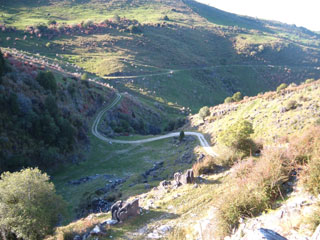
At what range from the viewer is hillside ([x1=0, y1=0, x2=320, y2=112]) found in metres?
110

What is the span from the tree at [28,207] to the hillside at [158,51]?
81.9m

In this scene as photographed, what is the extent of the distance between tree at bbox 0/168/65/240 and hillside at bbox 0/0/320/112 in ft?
269

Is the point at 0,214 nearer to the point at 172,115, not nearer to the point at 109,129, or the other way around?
the point at 109,129

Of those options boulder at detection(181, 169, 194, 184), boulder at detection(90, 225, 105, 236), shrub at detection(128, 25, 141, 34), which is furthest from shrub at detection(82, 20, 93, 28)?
boulder at detection(90, 225, 105, 236)

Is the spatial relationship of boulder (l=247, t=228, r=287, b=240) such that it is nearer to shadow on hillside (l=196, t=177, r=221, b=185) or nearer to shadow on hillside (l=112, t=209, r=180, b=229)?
shadow on hillside (l=112, t=209, r=180, b=229)

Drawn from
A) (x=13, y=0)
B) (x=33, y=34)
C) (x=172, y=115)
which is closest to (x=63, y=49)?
(x=33, y=34)

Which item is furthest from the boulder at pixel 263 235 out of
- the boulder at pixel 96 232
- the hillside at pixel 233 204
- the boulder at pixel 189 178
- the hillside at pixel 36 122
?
the hillside at pixel 36 122

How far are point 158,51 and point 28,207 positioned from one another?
417 feet

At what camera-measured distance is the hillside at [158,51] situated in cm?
11019

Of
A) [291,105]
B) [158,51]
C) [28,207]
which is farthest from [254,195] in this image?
[158,51]

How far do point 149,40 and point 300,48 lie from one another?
115 metres

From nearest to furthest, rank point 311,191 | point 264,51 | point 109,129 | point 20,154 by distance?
point 311,191 → point 20,154 → point 109,129 → point 264,51

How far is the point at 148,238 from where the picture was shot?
44.2 feet

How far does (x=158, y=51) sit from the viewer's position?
136 meters
